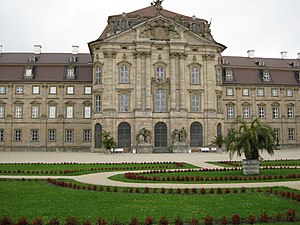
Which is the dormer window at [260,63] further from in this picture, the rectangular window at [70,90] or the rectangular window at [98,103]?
the rectangular window at [70,90]

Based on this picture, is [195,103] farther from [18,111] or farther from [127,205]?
[127,205]

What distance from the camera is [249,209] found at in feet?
42.4

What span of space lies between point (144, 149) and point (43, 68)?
79.1ft

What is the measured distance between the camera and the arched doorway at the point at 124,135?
56031 mm

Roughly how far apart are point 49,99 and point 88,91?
6.46 meters

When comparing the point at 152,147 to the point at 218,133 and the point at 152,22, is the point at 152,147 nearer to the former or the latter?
the point at 218,133

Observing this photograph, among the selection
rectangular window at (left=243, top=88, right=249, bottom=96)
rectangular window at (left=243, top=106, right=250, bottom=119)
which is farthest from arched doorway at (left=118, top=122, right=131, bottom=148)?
rectangular window at (left=243, top=88, right=249, bottom=96)

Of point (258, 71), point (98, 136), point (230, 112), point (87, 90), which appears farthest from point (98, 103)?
point (258, 71)

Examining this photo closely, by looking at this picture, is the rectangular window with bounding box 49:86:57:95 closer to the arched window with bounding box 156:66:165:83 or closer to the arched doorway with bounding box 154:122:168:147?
the arched window with bounding box 156:66:165:83

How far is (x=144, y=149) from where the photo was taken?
180 ft

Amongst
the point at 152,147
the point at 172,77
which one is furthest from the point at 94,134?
the point at 172,77

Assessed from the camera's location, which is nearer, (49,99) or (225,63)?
(49,99)

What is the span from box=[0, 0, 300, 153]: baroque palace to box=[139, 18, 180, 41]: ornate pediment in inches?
5.6

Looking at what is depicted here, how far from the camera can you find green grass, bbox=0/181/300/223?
1230 centimetres
